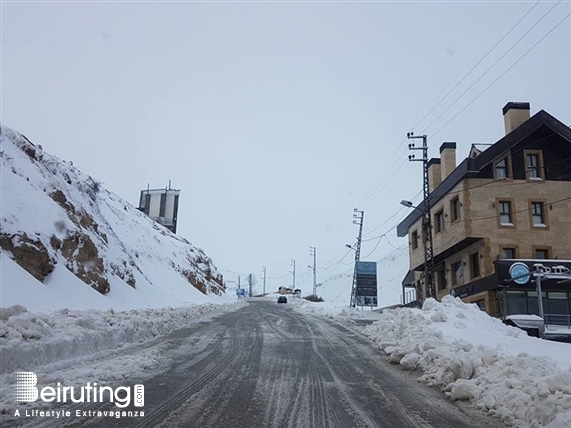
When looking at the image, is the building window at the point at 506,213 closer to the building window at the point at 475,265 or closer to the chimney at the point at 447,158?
the building window at the point at 475,265

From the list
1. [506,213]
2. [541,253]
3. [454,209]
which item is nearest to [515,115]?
[506,213]

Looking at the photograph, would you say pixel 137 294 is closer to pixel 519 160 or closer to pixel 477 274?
pixel 477 274

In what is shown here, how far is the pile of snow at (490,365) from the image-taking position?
19.2ft

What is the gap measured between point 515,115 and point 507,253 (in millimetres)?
10637

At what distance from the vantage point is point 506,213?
108 feet

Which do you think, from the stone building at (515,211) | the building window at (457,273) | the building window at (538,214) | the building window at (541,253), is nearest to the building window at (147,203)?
the building window at (457,273)

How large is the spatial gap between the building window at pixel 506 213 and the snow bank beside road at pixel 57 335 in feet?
89.6

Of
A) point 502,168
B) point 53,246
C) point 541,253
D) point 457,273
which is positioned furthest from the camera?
point 457,273

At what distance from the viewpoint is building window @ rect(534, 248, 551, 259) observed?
3234 cm

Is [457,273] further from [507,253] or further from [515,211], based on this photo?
[515,211]

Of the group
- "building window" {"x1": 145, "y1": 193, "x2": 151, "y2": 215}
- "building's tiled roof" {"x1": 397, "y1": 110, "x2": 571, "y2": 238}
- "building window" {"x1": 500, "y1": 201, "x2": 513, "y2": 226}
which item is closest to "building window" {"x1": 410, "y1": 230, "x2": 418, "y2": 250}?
"building's tiled roof" {"x1": 397, "y1": 110, "x2": 571, "y2": 238}

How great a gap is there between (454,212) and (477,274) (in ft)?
15.4

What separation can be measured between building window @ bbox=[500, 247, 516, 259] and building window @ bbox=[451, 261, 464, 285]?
3.74 meters

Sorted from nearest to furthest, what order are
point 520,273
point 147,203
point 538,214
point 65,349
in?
point 65,349 < point 520,273 < point 538,214 < point 147,203
